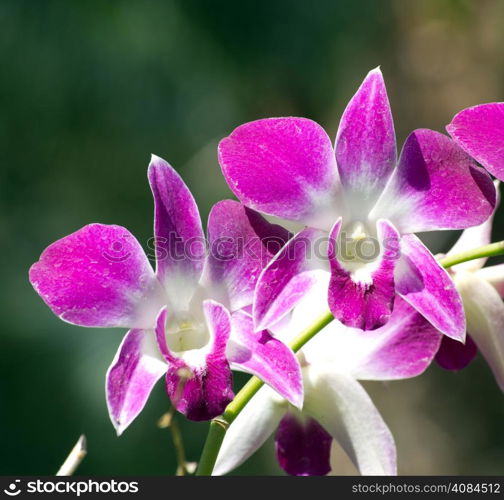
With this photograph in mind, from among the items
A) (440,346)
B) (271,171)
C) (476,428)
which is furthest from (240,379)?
(271,171)

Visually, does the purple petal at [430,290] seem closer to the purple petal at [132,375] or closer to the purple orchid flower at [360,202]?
the purple orchid flower at [360,202]

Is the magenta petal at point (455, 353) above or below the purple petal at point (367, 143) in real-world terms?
below

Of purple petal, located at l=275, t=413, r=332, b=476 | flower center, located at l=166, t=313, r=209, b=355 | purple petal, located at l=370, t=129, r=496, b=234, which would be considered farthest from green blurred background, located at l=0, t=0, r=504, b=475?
purple petal, located at l=370, t=129, r=496, b=234

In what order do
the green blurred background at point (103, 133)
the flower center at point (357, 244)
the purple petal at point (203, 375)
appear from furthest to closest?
the green blurred background at point (103, 133) → the flower center at point (357, 244) → the purple petal at point (203, 375)

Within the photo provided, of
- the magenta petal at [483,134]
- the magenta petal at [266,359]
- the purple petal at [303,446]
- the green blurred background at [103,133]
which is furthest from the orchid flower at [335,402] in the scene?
the green blurred background at [103,133]

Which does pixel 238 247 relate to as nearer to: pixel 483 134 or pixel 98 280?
pixel 98 280

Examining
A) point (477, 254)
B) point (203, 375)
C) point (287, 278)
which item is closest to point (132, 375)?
point (203, 375)
